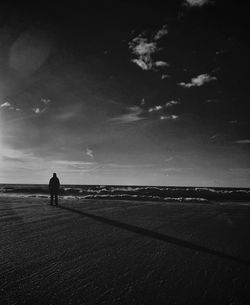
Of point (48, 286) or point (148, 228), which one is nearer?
point (48, 286)

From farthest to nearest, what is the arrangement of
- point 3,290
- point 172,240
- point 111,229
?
1. point 111,229
2. point 172,240
3. point 3,290

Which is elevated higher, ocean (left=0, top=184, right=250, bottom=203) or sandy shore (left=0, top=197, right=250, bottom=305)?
ocean (left=0, top=184, right=250, bottom=203)

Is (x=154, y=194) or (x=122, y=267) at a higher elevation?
(x=154, y=194)

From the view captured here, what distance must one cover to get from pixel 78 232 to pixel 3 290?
4.26m

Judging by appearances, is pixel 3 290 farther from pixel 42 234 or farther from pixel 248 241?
pixel 248 241

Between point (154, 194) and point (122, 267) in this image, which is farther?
point (154, 194)

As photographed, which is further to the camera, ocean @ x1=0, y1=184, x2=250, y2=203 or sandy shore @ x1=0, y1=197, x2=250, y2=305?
ocean @ x1=0, y1=184, x2=250, y2=203

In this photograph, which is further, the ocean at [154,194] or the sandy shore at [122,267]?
the ocean at [154,194]

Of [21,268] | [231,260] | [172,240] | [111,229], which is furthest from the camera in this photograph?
[111,229]

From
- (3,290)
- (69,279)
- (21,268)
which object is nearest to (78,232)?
(21,268)

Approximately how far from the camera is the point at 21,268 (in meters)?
4.36

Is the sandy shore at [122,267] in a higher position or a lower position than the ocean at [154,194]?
lower

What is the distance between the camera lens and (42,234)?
285 inches

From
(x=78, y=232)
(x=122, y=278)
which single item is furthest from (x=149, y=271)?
(x=78, y=232)
